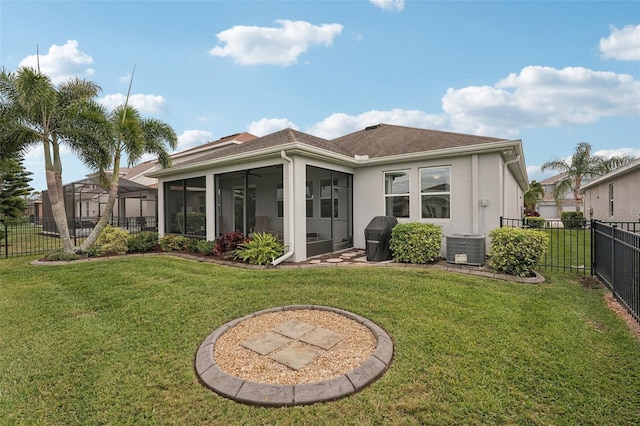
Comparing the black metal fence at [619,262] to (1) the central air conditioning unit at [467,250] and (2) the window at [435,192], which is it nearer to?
(1) the central air conditioning unit at [467,250]

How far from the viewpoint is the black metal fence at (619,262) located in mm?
3867

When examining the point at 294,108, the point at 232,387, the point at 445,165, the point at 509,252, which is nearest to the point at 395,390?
the point at 232,387

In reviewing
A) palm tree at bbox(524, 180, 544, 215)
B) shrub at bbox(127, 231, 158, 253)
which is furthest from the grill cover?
palm tree at bbox(524, 180, 544, 215)

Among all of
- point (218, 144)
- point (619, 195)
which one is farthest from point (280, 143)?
point (619, 195)

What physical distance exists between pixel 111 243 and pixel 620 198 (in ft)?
67.2

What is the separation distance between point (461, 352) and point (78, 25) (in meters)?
11.9

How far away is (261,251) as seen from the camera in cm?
739

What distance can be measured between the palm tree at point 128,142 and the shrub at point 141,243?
0.97 m

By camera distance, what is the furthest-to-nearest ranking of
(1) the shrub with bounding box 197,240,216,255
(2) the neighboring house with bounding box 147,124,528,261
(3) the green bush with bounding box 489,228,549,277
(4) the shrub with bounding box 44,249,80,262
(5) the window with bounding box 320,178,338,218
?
(5) the window with bounding box 320,178,338,218 → (1) the shrub with bounding box 197,240,216,255 → (4) the shrub with bounding box 44,249,80,262 → (2) the neighboring house with bounding box 147,124,528,261 → (3) the green bush with bounding box 489,228,549,277

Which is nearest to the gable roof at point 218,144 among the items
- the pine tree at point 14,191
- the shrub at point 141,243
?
the shrub at point 141,243

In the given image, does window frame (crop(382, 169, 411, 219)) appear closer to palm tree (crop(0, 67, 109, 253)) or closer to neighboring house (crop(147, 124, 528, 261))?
neighboring house (crop(147, 124, 528, 261))

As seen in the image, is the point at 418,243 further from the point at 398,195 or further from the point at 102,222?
the point at 102,222

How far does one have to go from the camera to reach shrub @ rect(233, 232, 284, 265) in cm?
738

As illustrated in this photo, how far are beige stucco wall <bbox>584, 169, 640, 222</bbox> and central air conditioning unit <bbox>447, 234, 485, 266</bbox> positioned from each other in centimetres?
891
